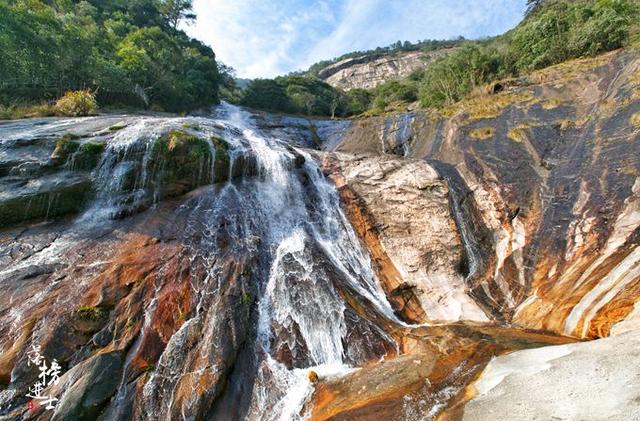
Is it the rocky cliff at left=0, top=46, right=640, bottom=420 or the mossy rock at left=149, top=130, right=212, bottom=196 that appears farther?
the mossy rock at left=149, top=130, right=212, bottom=196

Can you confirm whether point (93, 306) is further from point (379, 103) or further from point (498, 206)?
point (379, 103)

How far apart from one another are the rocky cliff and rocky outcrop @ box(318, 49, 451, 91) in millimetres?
77049

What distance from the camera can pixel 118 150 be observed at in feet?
35.8

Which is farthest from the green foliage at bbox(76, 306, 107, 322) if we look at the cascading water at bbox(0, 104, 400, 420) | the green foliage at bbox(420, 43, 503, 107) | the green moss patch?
the green foliage at bbox(420, 43, 503, 107)

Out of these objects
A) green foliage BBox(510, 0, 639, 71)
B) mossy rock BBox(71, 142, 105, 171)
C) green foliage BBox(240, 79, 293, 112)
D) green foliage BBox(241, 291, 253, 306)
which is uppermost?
green foliage BBox(510, 0, 639, 71)

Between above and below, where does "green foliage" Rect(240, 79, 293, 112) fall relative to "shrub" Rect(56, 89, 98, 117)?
above

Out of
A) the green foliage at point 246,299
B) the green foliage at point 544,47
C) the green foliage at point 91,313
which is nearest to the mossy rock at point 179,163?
the green foliage at point 91,313

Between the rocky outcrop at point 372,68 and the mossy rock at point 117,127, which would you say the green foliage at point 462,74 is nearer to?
the mossy rock at point 117,127

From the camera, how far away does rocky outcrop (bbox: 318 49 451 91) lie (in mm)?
Answer: 86312

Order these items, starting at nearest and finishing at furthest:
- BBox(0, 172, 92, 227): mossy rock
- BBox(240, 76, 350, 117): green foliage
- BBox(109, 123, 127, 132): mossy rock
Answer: BBox(0, 172, 92, 227): mossy rock → BBox(109, 123, 127, 132): mossy rock → BBox(240, 76, 350, 117): green foliage

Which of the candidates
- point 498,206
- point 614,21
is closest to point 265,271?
point 498,206

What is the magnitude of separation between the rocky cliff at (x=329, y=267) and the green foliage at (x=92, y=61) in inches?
279

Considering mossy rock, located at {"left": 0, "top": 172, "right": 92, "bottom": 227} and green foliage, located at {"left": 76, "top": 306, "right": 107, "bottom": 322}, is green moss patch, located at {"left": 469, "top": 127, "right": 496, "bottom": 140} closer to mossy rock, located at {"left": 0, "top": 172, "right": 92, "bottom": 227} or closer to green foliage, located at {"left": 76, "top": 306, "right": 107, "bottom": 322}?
green foliage, located at {"left": 76, "top": 306, "right": 107, "bottom": 322}

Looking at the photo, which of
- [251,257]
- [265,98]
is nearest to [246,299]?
[251,257]
